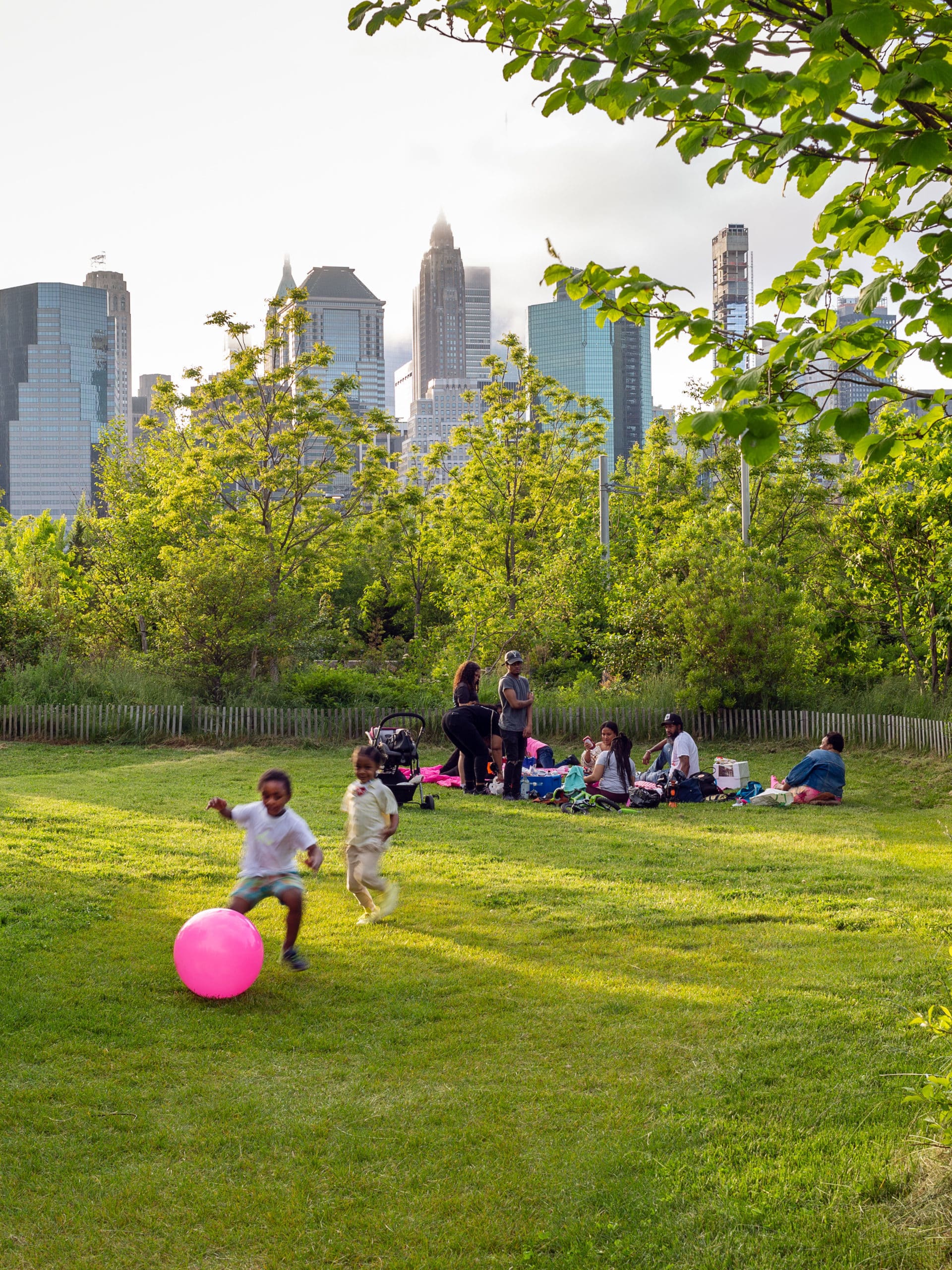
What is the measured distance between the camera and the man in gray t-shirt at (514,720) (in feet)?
46.7

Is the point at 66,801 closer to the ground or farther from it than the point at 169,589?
closer to the ground

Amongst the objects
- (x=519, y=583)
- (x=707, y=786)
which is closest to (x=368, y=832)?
Answer: (x=707, y=786)

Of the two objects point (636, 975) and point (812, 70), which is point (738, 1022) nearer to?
point (636, 975)

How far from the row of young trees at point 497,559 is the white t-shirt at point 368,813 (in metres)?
7.76

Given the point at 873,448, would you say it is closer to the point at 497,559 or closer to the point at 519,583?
the point at 519,583

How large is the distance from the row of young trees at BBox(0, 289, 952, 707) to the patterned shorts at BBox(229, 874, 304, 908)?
353 inches

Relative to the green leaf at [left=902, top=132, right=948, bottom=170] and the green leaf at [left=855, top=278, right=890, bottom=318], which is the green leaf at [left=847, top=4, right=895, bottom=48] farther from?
the green leaf at [left=855, top=278, right=890, bottom=318]

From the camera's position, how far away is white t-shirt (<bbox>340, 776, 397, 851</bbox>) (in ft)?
27.6

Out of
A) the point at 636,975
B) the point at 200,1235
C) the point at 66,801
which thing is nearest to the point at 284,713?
the point at 66,801

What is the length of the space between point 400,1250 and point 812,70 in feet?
13.7

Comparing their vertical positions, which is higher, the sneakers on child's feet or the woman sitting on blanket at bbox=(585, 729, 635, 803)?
the woman sitting on blanket at bbox=(585, 729, 635, 803)

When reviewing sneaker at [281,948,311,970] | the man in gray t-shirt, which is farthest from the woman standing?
sneaker at [281,948,311,970]

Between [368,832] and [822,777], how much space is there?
312 inches

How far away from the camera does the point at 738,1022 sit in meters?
6.05
